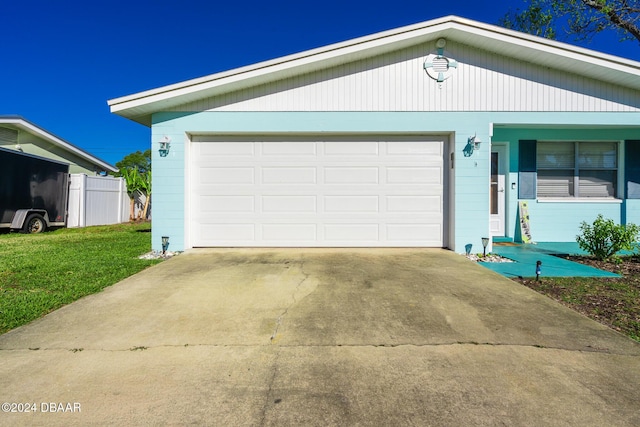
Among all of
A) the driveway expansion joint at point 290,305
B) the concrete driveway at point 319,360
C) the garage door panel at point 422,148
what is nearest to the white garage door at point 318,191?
the garage door panel at point 422,148

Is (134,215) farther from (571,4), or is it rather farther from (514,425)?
(571,4)

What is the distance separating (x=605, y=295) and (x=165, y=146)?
744cm

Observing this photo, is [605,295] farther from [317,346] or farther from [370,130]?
[370,130]

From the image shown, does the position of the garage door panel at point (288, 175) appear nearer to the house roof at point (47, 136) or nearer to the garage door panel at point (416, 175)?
the garage door panel at point (416, 175)

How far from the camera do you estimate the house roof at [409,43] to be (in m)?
6.14

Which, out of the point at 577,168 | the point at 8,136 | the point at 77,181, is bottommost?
the point at 577,168

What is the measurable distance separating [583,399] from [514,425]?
0.61 meters

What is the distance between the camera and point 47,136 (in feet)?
48.1

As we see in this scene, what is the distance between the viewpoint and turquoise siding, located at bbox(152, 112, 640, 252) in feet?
22.0

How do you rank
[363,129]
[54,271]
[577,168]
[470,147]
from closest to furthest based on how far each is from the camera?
[54,271] < [470,147] < [363,129] < [577,168]

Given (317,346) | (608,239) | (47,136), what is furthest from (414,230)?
(47,136)

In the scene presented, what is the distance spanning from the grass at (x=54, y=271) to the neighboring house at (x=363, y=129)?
45.6 inches

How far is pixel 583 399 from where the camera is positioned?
2.11 meters

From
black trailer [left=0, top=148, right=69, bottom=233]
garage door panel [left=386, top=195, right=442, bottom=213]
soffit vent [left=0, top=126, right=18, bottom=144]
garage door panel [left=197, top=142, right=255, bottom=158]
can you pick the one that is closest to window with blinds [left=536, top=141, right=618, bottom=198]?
garage door panel [left=386, top=195, right=442, bottom=213]
